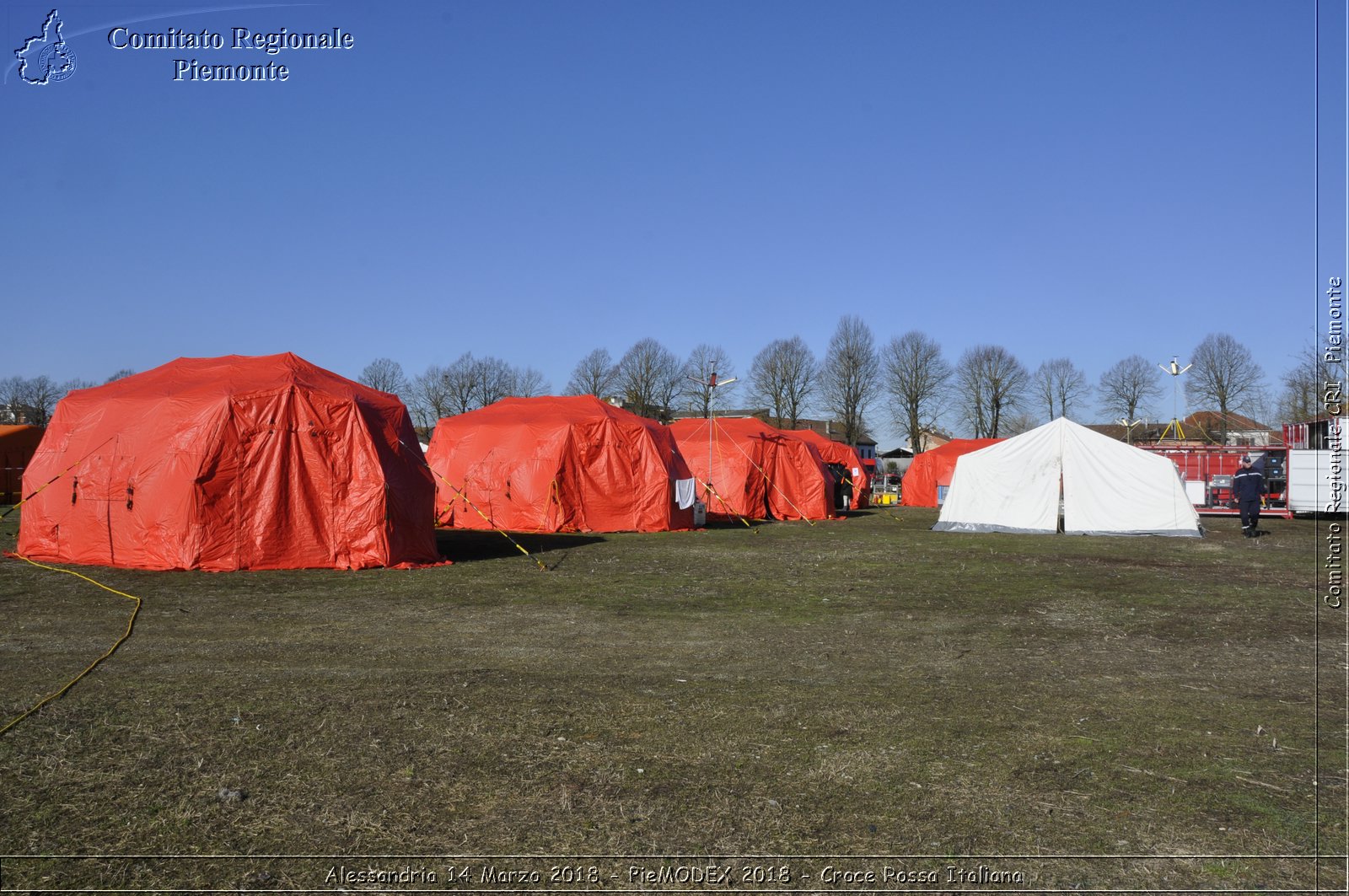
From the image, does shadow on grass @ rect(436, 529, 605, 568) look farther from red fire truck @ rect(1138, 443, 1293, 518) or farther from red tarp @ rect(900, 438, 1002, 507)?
red tarp @ rect(900, 438, 1002, 507)

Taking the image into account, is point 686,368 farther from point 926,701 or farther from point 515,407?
point 926,701

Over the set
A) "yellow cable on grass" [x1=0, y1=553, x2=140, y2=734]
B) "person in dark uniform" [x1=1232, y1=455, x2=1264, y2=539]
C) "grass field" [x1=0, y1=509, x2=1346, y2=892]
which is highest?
"person in dark uniform" [x1=1232, y1=455, x2=1264, y2=539]

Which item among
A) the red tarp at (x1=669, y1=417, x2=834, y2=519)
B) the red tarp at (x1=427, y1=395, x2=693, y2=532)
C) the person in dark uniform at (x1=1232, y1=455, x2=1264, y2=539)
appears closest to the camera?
the red tarp at (x1=427, y1=395, x2=693, y2=532)

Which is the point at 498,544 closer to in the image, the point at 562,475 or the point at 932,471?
the point at 562,475

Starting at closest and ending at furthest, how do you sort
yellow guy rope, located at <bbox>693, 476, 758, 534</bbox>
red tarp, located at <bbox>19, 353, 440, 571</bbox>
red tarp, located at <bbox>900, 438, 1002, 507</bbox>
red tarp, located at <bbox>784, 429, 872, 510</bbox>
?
red tarp, located at <bbox>19, 353, 440, 571</bbox>, yellow guy rope, located at <bbox>693, 476, 758, 534</bbox>, red tarp, located at <bbox>784, 429, 872, 510</bbox>, red tarp, located at <bbox>900, 438, 1002, 507</bbox>

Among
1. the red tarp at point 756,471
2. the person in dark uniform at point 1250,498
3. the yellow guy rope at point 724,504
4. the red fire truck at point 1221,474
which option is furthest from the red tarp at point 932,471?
the person in dark uniform at point 1250,498

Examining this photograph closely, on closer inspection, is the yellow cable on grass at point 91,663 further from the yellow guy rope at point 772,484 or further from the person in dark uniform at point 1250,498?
the person in dark uniform at point 1250,498

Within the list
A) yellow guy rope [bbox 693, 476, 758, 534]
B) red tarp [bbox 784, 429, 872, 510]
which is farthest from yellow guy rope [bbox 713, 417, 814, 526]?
red tarp [bbox 784, 429, 872, 510]

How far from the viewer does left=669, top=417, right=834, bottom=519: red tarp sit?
111 ft

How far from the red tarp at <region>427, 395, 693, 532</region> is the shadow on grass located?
93 cm

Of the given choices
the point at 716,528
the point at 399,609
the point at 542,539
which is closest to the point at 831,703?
the point at 399,609

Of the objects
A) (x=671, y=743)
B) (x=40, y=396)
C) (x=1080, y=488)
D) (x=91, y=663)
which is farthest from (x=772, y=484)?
(x=40, y=396)

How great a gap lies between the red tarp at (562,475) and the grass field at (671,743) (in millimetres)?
13199

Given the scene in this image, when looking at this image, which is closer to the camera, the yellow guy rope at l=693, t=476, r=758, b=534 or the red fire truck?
the yellow guy rope at l=693, t=476, r=758, b=534
